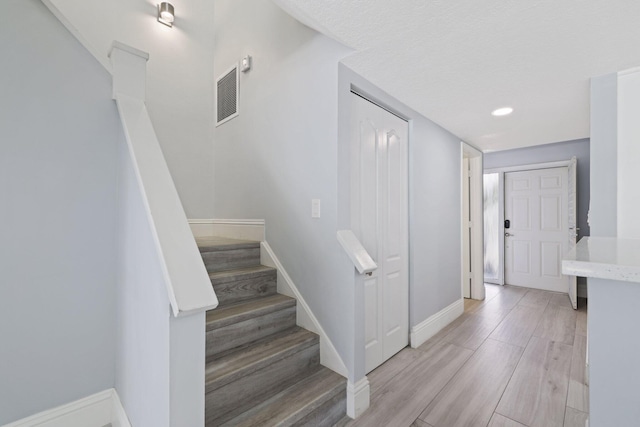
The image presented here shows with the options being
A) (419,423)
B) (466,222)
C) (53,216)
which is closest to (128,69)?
(53,216)

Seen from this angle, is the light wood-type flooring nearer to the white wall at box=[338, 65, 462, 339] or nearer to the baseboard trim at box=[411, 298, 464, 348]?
the baseboard trim at box=[411, 298, 464, 348]

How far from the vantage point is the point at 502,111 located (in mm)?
2584

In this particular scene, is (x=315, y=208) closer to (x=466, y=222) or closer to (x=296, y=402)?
(x=296, y=402)

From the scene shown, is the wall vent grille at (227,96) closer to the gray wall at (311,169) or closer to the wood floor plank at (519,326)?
the gray wall at (311,169)

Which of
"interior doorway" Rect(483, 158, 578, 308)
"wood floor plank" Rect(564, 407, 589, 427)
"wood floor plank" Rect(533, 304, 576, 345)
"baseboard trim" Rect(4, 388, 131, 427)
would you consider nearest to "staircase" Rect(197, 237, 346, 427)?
"baseboard trim" Rect(4, 388, 131, 427)

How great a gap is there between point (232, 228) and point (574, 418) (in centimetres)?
296

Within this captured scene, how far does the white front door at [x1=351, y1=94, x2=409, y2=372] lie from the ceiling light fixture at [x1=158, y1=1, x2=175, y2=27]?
2.41m

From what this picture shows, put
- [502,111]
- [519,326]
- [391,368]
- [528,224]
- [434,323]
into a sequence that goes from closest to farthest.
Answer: [391,368] < [502,111] < [434,323] < [519,326] < [528,224]

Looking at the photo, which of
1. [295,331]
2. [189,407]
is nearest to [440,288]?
[295,331]

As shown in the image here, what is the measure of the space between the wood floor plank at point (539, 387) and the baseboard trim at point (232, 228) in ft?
7.12

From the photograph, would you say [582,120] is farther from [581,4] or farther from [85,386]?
[85,386]

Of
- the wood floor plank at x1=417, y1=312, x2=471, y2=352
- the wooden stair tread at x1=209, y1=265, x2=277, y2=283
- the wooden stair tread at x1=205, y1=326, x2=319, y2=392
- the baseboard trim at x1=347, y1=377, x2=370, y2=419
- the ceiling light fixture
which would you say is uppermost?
the ceiling light fixture

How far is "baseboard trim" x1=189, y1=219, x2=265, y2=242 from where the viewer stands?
250 centimetres

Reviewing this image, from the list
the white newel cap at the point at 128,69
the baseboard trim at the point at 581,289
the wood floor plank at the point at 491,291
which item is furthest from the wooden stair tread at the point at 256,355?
the baseboard trim at the point at 581,289
